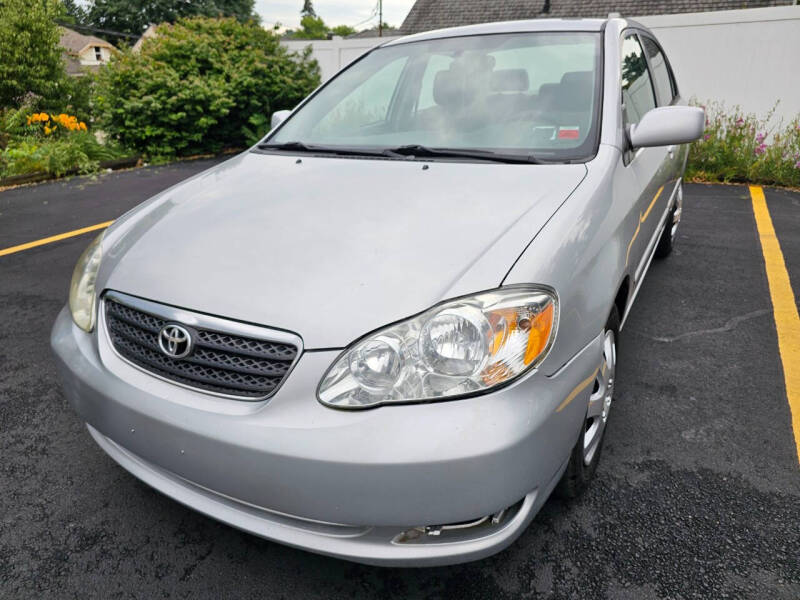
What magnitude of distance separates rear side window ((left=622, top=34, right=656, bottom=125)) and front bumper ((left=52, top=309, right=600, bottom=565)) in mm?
1533

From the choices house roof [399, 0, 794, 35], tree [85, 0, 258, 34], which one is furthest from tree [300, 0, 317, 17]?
house roof [399, 0, 794, 35]

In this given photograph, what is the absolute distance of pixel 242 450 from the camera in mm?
1371

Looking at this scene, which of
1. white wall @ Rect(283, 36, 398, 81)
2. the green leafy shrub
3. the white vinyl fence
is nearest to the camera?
the white vinyl fence

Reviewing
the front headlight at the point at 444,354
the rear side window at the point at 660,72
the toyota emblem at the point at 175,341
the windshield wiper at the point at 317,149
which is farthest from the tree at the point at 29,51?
the front headlight at the point at 444,354

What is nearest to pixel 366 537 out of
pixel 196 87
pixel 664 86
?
pixel 664 86

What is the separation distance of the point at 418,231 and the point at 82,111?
38.7 feet

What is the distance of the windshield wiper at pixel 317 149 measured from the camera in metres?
2.39

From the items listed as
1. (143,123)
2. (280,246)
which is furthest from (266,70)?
A: (280,246)

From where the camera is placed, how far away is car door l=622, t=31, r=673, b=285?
7.83 feet

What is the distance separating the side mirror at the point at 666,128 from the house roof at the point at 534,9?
785 inches

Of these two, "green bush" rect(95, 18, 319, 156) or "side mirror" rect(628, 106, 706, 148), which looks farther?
"green bush" rect(95, 18, 319, 156)

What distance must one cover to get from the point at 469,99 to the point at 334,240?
1.18 metres

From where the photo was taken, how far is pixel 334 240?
1705mm

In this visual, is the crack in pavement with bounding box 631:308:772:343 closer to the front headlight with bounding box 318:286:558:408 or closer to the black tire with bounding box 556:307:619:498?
the black tire with bounding box 556:307:619:498
